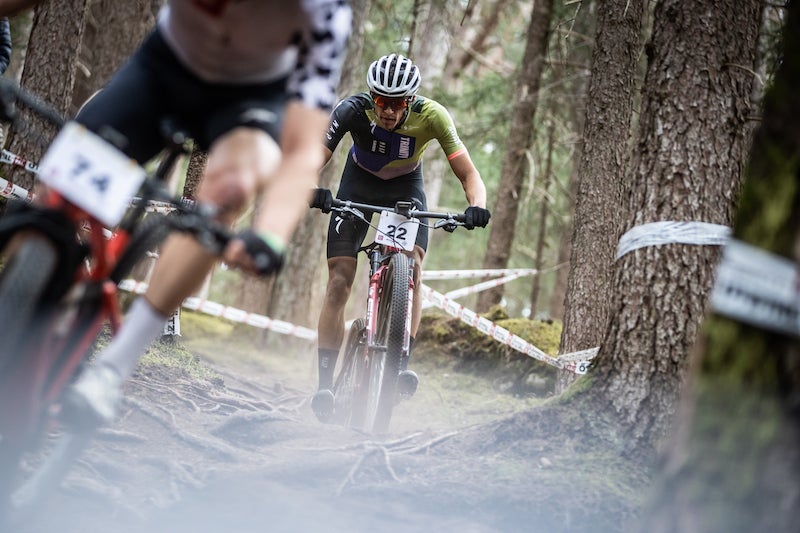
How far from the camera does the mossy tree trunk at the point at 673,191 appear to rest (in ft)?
13.5

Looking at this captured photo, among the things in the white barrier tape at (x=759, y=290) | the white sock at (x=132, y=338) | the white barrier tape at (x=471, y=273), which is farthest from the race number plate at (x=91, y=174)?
the white barrier tape at (x=471, y=273)

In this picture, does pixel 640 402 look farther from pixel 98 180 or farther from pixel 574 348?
pixel 574 348

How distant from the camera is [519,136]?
12281 millimetres

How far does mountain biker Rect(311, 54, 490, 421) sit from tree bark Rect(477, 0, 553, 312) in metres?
6.20

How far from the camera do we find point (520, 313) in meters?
24.6

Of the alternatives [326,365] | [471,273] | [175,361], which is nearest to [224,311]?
[175,361]

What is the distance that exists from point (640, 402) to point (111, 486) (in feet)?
8.36

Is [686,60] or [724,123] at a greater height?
[686,60]

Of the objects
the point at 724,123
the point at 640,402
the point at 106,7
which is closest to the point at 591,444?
the point at 640,402

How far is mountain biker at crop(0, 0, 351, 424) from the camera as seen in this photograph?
105 inches

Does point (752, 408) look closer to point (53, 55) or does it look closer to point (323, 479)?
point (323, 479)

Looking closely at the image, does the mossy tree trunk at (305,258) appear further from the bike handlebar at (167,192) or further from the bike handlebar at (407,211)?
the bike handlebar at (167,192)

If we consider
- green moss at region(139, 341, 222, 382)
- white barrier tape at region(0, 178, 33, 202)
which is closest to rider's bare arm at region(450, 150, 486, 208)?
green moss at region(139, 341, 222, 382)

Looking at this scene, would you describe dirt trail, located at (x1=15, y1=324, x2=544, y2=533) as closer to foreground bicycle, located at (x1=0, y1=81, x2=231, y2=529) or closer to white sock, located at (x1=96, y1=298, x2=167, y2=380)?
foreground bicycle, located at (x1=0, y1=81, x2=231, y2=529)
